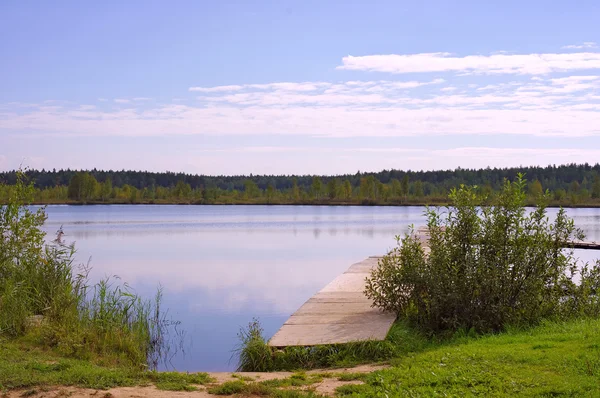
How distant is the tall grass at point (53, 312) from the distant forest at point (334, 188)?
59938 millimetres

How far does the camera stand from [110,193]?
8762cm

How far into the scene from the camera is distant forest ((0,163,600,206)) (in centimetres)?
7881

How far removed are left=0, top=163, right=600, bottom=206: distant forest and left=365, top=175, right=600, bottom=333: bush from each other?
5848 cm

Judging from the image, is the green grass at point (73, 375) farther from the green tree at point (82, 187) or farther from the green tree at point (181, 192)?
the green tree at point (181, 192)

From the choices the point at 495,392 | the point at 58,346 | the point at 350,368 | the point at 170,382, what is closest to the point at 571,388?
the point at 495,392

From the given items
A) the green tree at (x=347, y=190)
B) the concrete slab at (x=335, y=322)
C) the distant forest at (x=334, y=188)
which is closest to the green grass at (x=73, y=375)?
the concrete slab at (x=335, y=322)

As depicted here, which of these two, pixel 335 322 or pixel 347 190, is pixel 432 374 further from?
pixel 347 190

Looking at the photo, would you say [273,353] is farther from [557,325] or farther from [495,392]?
[557,325]

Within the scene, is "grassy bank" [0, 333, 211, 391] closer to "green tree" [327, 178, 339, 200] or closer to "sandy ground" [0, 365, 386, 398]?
"sandy ground" [0, 365, 386, 398]

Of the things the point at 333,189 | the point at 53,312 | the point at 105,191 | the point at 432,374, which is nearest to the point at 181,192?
the point at 105,191

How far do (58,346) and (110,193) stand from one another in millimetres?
83769

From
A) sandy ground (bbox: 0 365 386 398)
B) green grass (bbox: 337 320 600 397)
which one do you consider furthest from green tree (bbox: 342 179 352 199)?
sandy ground (bbox: 0 365 386 398)

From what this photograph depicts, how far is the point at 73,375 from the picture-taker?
577 centimetres

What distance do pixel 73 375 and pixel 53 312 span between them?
8.23 ft
